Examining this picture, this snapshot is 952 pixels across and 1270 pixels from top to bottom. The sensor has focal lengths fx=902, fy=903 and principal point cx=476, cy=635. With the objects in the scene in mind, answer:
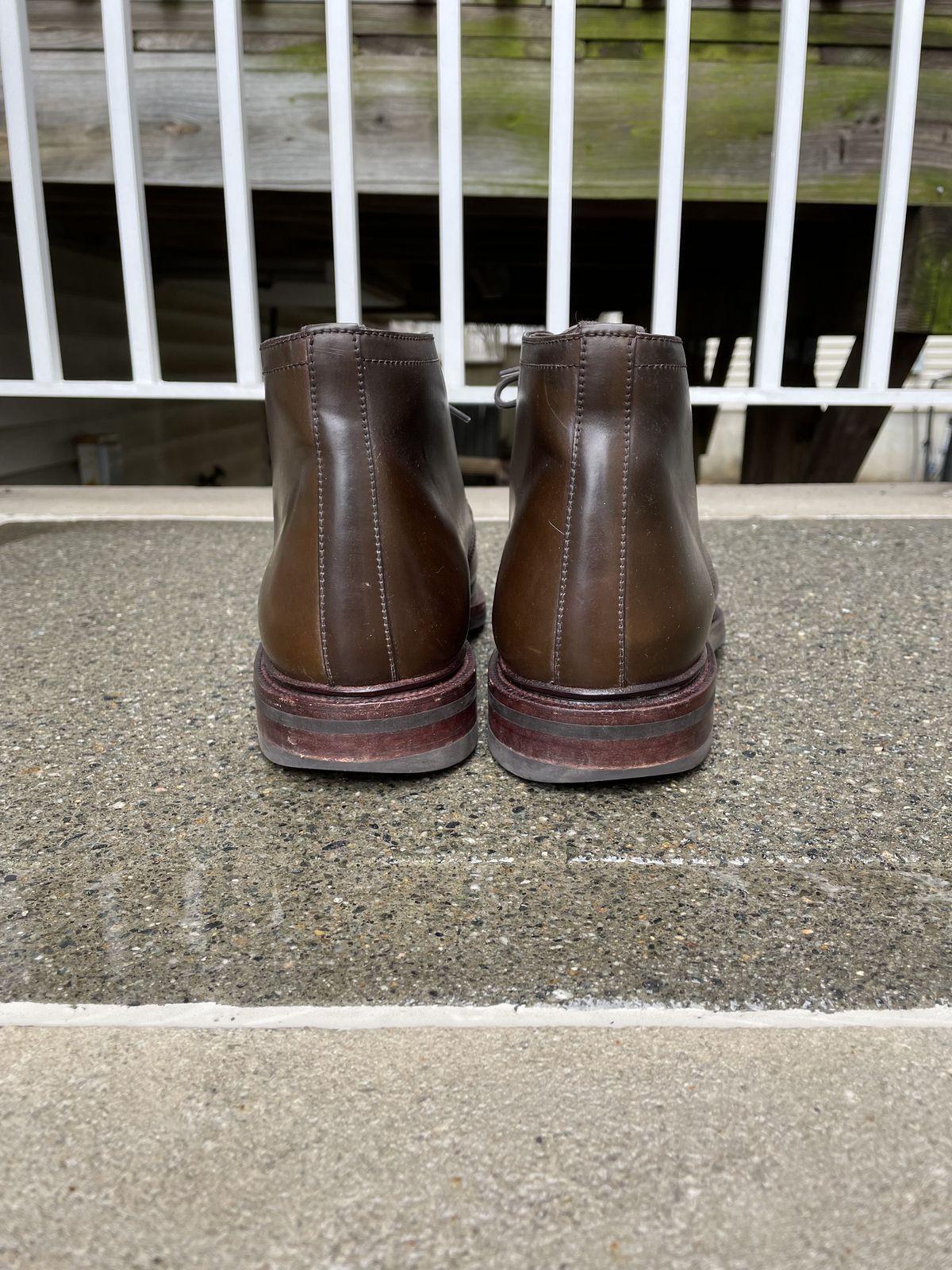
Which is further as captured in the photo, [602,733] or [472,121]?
[472,121]

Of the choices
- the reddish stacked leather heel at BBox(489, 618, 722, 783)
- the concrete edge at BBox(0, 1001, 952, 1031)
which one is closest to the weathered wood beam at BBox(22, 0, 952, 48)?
the reddish stacked leather heel at BBox(489, 618, 722, 783)

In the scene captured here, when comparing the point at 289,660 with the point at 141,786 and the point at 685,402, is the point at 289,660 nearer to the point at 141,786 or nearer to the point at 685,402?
the point at 141,786

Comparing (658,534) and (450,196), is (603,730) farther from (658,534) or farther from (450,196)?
(450,196)

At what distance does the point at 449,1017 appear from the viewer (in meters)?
0.72

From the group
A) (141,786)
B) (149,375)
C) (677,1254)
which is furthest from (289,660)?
(149,375)

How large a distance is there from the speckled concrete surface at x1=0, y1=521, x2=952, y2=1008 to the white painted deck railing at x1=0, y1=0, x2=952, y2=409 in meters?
1.22

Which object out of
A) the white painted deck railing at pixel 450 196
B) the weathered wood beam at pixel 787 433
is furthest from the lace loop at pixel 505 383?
the weathered wood beam at pixel 787 433

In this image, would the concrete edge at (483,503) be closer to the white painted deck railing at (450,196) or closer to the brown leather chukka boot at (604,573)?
the white painted deck railing at (450,196)

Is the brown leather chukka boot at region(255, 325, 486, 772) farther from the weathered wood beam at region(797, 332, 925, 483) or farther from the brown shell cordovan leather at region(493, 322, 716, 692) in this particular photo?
the weathered wood beam at region(797, 332, 925, 483)

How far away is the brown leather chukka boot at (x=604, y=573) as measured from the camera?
99 centimetres

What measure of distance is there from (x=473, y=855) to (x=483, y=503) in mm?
1774

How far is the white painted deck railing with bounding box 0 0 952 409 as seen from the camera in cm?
226

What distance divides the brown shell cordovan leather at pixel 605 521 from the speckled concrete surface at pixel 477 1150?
17.0 inches

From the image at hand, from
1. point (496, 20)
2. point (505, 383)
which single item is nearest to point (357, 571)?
point (505, 383)
